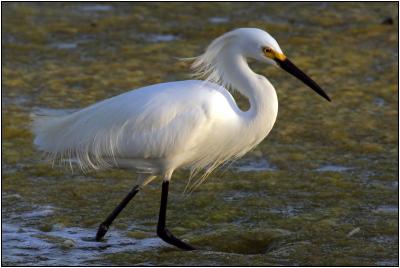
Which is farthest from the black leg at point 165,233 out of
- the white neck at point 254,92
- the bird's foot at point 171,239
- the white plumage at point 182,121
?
the white neck at point 254,92

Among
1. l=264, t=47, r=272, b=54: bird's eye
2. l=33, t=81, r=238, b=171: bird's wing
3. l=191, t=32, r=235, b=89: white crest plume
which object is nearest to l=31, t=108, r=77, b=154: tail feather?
l=33, t=81, r=238, b=171: bird's wing

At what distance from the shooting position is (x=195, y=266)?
4.41m

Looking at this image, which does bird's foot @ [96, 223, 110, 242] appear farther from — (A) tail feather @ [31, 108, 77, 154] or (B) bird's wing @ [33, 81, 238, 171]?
(A) tail feather @ [31, 108, 77, 154]

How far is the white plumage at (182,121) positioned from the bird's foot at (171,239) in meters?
0.28

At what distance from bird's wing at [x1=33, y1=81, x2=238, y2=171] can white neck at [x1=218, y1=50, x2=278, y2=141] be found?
0.53 feet

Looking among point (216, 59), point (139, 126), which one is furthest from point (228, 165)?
point (139, 126)

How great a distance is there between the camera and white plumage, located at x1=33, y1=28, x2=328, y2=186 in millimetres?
4613

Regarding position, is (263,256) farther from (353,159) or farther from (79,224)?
(353,159)

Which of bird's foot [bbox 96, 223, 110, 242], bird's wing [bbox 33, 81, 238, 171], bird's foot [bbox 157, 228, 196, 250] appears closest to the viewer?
bird's wing [bbox 33, 81, 238, 171]

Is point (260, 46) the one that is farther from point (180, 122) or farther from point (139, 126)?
point (139, 126)

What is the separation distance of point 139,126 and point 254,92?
1.95ft

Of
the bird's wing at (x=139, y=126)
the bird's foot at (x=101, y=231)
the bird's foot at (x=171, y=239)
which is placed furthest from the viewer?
the bird's foot at (x=101, y=231)

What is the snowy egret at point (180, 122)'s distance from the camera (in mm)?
4613

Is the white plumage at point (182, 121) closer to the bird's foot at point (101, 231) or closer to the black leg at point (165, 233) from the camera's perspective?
the black leg at point (165, 233)
